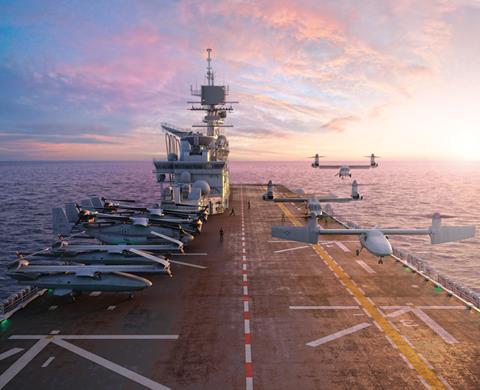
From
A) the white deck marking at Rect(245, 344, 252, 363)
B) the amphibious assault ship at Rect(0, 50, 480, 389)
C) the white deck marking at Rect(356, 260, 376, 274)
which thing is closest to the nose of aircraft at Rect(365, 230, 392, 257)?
the white deck marking at Rect(356, 260, 376, 274)

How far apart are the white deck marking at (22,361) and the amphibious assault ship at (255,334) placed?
50mm

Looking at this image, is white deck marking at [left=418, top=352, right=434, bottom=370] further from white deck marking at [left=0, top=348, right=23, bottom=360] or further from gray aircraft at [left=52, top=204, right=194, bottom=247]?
gray aircraft at [left=52, top=204, right=194, bottom=247]

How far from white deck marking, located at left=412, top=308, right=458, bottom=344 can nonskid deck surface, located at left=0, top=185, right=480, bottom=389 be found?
11cm

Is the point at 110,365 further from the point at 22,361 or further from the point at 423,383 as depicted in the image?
the point at 423,383

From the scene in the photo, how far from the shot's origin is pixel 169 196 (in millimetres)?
48656

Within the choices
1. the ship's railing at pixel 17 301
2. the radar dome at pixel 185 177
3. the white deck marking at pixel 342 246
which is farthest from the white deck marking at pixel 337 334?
the radar dome at pixel 185 177

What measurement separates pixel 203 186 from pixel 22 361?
36.4 metres

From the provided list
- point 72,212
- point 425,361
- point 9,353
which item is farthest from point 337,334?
point 72,212

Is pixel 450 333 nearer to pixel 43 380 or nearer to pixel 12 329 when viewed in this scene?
pixel 43 380

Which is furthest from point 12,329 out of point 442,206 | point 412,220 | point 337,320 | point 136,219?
point 442,206

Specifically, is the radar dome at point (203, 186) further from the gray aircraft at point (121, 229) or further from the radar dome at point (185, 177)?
the gray aircraft at point (121, 229)

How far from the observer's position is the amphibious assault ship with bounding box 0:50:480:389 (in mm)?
13789

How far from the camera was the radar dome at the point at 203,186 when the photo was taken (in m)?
49.8

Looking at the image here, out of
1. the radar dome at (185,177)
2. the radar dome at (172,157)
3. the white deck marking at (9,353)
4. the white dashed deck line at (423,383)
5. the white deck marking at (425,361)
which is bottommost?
the white deck marking at (9,353)
